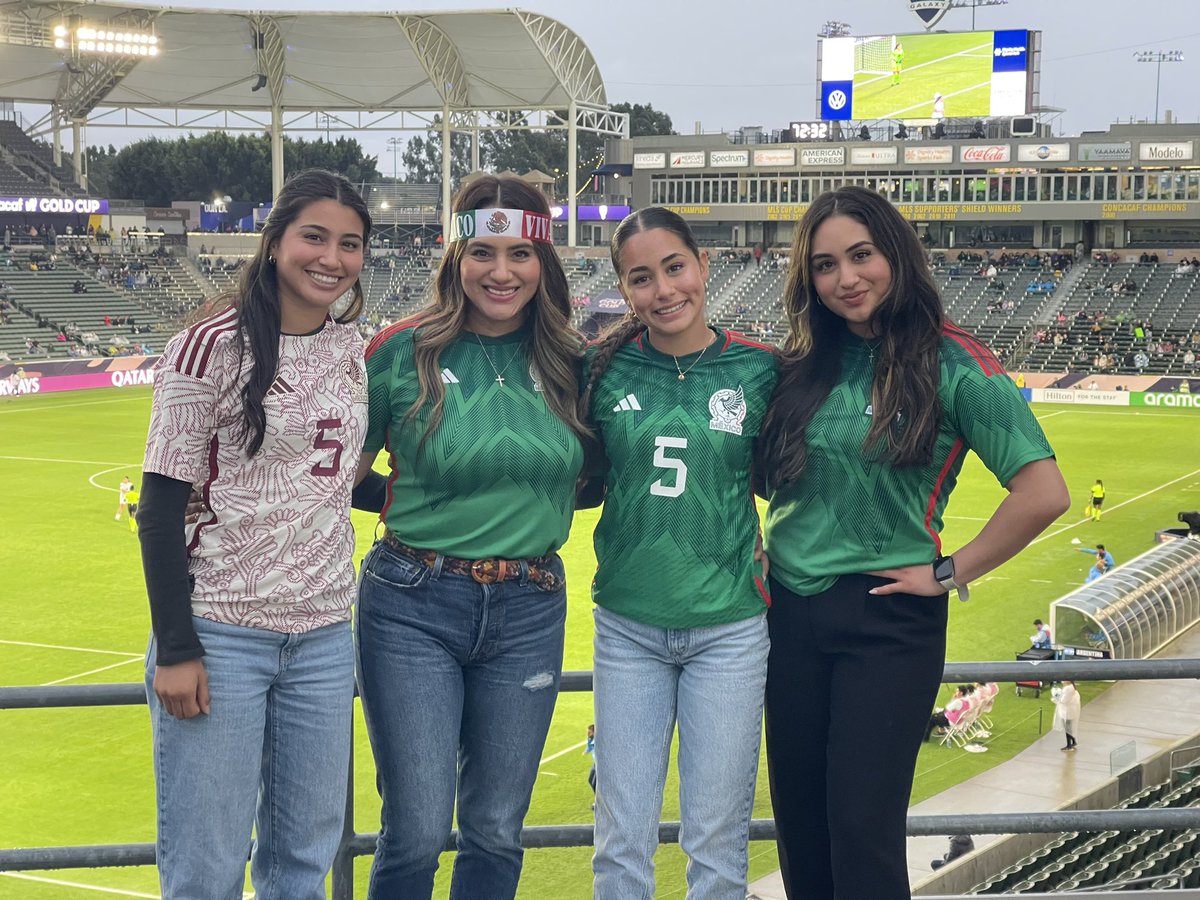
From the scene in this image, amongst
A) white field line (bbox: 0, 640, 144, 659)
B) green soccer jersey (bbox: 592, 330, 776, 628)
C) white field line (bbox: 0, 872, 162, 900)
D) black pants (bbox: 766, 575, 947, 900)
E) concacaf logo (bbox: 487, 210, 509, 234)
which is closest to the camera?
black pants (bbox: 766, 575, 947, 900)

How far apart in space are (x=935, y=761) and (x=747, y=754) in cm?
1322

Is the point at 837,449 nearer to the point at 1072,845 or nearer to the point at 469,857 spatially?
the point at 469,857

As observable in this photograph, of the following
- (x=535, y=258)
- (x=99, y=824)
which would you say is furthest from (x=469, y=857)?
(x=99, y=824)

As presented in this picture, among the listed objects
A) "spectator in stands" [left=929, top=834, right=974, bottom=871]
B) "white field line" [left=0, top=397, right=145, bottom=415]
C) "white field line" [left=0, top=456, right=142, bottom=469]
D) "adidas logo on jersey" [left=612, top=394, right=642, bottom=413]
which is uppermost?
"adidas logo on jersey" [left=612, top=394, right=642, bottom=413]

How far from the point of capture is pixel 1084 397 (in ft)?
174

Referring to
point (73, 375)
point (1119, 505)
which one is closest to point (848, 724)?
point (1119, 505)

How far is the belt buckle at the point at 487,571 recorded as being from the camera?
13.0 feet

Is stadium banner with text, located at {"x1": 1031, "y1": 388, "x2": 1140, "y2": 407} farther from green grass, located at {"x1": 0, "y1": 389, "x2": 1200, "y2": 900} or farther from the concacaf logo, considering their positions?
the concacaf logo

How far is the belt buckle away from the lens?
3949 mm

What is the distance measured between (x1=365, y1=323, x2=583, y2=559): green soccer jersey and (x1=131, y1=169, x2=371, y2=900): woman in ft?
0.68

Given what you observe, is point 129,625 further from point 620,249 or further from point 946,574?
point 946,574

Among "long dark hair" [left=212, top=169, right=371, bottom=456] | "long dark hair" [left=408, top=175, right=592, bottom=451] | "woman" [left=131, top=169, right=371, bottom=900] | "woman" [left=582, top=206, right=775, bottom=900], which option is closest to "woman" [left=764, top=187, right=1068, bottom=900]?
"woman" [left=582, top=206, right=775, bottom=900]

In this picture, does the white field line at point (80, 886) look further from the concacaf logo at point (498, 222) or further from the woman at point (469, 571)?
the concacaf logo at point (498, 222)

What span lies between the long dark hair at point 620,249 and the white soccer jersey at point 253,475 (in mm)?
789
